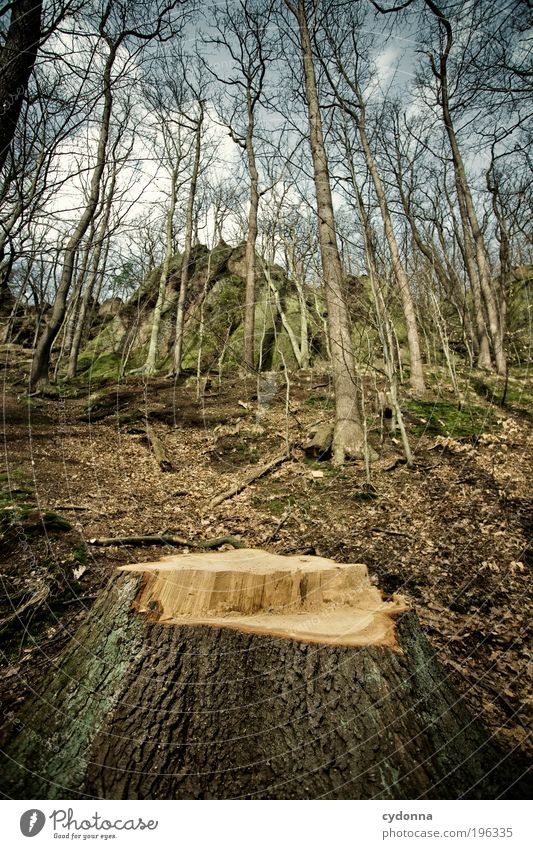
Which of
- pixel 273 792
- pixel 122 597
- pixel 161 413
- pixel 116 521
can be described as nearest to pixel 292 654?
pixel 273 792

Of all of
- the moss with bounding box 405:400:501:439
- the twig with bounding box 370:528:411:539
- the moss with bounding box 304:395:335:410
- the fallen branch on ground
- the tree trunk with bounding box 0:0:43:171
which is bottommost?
the twig with bounding box 370:528:411:539

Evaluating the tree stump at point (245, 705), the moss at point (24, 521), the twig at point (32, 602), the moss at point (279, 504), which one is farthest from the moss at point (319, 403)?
the tree stump at point (245, 705)

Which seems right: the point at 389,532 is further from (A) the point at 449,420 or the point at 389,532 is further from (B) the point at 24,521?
(A) the point at 449,420

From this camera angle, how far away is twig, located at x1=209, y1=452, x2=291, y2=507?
5.73 m

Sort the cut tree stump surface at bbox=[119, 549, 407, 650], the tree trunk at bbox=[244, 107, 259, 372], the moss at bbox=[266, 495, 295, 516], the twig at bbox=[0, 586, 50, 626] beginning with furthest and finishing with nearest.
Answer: the tree trunk at bbox=[244, 107, 259, 372] → the moss at bbox=[266, 495, 295, 516] → the twig at bbox=[0, 586, 50, 626] → the cut tree stump surface at bbox=[119, 549, 407, 650]

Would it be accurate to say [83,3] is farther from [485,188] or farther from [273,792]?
[485,188]

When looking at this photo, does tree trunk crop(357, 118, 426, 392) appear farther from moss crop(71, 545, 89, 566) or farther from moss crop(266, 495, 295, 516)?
moss crop(71, 545, 89, 566)

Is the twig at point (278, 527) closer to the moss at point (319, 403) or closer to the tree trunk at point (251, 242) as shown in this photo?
the moss at point (319, 403)

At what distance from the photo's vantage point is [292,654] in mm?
1838

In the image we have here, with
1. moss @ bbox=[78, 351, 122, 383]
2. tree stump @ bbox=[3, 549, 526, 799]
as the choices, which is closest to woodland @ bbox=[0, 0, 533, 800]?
tree stump @ bbox=[3, 549, 526, 799]

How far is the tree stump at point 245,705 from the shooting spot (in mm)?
1560

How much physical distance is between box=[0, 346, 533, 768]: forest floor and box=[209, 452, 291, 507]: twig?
3.5 inches

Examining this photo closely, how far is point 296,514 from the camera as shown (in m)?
5.17

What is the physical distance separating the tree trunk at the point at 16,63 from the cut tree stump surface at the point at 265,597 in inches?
161
